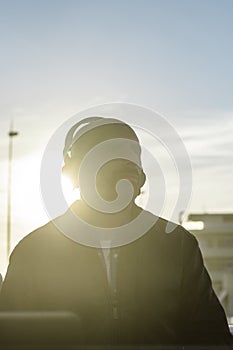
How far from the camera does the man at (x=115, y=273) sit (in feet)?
11.0

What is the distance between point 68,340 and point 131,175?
151 cm

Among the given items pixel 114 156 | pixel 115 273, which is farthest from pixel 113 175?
pixel 115 273

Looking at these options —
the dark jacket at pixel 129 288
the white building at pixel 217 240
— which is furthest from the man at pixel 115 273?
the white building at pixel 217 240

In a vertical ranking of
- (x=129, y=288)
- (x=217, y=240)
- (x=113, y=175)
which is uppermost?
(x=113, y=175)

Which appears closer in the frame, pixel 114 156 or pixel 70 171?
pixel 114 156

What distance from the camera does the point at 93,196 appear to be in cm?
367

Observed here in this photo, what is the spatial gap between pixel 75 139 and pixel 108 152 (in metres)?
0.28

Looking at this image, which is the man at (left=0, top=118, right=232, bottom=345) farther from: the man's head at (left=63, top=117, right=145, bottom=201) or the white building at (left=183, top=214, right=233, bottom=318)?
the white building at (left=183, top=214, right=233, bottom=318)

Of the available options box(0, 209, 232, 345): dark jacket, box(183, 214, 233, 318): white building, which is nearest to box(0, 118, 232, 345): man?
box(0, 209, 232, 345): dark jacket

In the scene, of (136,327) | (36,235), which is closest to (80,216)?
(36,235)

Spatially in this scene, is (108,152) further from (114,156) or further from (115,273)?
(115,273)

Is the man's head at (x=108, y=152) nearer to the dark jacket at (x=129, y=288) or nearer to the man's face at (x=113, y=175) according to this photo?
the man's face at (x=113, y=175)

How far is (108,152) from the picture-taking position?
11.7ft

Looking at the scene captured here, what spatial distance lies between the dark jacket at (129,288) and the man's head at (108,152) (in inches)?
10.2
